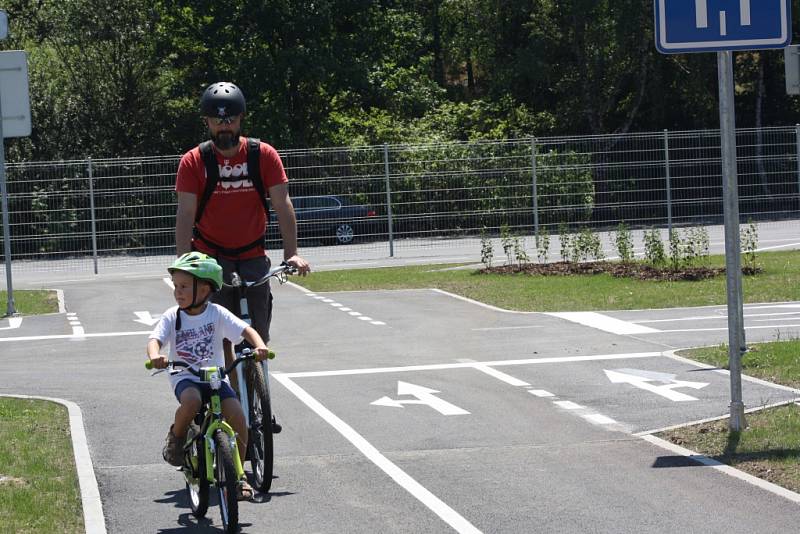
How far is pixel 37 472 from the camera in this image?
8055mm

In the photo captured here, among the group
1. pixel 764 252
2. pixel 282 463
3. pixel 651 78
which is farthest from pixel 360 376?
pixel 651 78

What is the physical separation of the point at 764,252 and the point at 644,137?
16.2 ft

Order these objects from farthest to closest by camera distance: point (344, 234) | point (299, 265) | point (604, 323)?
point (344, 234) < point (604, 323) < point (299, 265)

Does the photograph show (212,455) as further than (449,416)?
No

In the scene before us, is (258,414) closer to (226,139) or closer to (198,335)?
(198,335)

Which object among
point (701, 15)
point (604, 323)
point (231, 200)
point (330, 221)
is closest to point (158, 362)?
point (231, 200)

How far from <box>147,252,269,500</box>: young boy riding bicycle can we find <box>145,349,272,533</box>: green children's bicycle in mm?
62

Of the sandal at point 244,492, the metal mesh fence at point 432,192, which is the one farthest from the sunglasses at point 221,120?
the metal mesh fence at point 432,192

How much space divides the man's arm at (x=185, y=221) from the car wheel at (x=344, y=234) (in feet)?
68.1

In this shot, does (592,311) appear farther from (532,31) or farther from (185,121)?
(532,31)

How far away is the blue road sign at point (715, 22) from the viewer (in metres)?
8.82

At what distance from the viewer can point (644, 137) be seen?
30.2 metres

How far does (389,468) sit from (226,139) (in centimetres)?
225

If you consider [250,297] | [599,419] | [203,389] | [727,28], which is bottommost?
[599,419]
